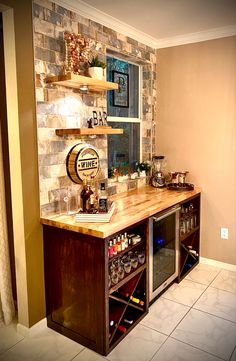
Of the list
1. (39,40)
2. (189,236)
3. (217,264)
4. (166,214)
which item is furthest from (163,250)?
(39,40)

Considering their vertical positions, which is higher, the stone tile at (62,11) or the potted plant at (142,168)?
the stone tile at (62,11)

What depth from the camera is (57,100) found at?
2414mm

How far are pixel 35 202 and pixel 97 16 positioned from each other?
66.4 inches

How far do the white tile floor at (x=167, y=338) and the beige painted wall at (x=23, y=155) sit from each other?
0.18 m

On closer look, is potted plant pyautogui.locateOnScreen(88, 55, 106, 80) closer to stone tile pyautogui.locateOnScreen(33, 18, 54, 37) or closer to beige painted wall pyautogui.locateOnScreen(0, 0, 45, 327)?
stone tile pyautogui.locateOnScreen(33, 18, 54, 37)

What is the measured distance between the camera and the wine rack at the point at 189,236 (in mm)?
3233

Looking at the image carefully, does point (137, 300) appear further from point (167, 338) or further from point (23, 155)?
point (23, 155)

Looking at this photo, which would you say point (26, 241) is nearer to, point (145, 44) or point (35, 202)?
point (35, 202)

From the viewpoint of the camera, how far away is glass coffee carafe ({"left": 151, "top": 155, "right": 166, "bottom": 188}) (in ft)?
11.5

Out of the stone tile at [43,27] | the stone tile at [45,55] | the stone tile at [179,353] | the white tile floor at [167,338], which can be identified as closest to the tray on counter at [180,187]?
the white tile floor at [167,338]

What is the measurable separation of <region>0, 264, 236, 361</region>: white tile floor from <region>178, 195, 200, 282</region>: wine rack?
46 cm

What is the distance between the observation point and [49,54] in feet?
7.59

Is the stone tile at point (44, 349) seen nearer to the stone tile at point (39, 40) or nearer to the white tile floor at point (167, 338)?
the white tile floor at point (167, 338)

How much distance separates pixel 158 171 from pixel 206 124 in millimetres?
736
